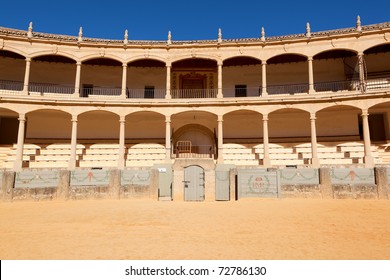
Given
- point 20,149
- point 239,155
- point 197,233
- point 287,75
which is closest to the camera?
point 197,233

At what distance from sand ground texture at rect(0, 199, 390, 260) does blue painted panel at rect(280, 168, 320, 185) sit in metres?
3.23

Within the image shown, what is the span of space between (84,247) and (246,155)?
18286 millimetres

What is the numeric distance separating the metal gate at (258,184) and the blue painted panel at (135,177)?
5.18 m

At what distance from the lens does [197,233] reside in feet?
23.6

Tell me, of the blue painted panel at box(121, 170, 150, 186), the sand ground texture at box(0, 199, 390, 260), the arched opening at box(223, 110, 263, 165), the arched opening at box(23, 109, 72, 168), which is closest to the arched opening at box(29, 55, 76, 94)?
the arched opening at box(23, 109, 72, 168)

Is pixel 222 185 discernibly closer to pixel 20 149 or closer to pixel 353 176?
pixel 353 176

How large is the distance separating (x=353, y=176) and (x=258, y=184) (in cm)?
488

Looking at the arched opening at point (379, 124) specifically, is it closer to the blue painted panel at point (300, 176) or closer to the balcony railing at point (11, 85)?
the blue painted panel at point (300, 176)

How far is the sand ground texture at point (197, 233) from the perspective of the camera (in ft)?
18.1

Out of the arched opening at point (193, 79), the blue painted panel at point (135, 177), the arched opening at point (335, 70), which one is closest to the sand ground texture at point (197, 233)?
the blue painted panel at point (135, 177)

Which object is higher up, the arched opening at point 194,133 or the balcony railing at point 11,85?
the balcony railing at point 11,85

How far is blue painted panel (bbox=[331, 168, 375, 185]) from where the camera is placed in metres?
14.0

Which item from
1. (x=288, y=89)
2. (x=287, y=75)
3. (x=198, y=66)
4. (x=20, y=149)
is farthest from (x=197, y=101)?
(x=20, y=149)

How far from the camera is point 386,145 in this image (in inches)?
829
